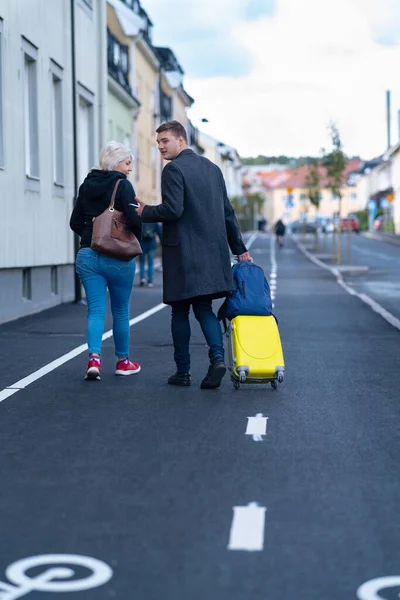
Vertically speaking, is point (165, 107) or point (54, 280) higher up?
point (165, 107)

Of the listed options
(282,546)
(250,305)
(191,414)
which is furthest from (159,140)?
(282,546)

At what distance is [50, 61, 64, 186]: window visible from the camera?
2084 centimetres

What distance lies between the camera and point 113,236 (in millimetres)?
8914

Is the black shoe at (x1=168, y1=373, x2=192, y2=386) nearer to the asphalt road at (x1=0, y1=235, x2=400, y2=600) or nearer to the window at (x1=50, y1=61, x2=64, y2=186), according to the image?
the asphalt road at (x1=0, y1=235, x2=400, y2=600)

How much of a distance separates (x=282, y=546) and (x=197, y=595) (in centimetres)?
68

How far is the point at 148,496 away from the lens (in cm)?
509

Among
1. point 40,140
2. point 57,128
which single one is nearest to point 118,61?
point 57,128

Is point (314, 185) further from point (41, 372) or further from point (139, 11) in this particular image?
point (41, 372)

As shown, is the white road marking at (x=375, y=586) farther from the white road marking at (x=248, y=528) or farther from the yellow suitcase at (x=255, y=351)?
the yellow suitcase at (x=255, y=351)

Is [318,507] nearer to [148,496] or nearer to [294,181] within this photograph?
[148,496]

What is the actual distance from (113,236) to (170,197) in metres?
0.73

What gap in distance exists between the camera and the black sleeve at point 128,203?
8.89 meters

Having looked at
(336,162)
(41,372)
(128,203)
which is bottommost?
(41,372)

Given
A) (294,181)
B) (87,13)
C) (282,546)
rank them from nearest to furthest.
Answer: (282,546)
(87,13)
(294,181)
